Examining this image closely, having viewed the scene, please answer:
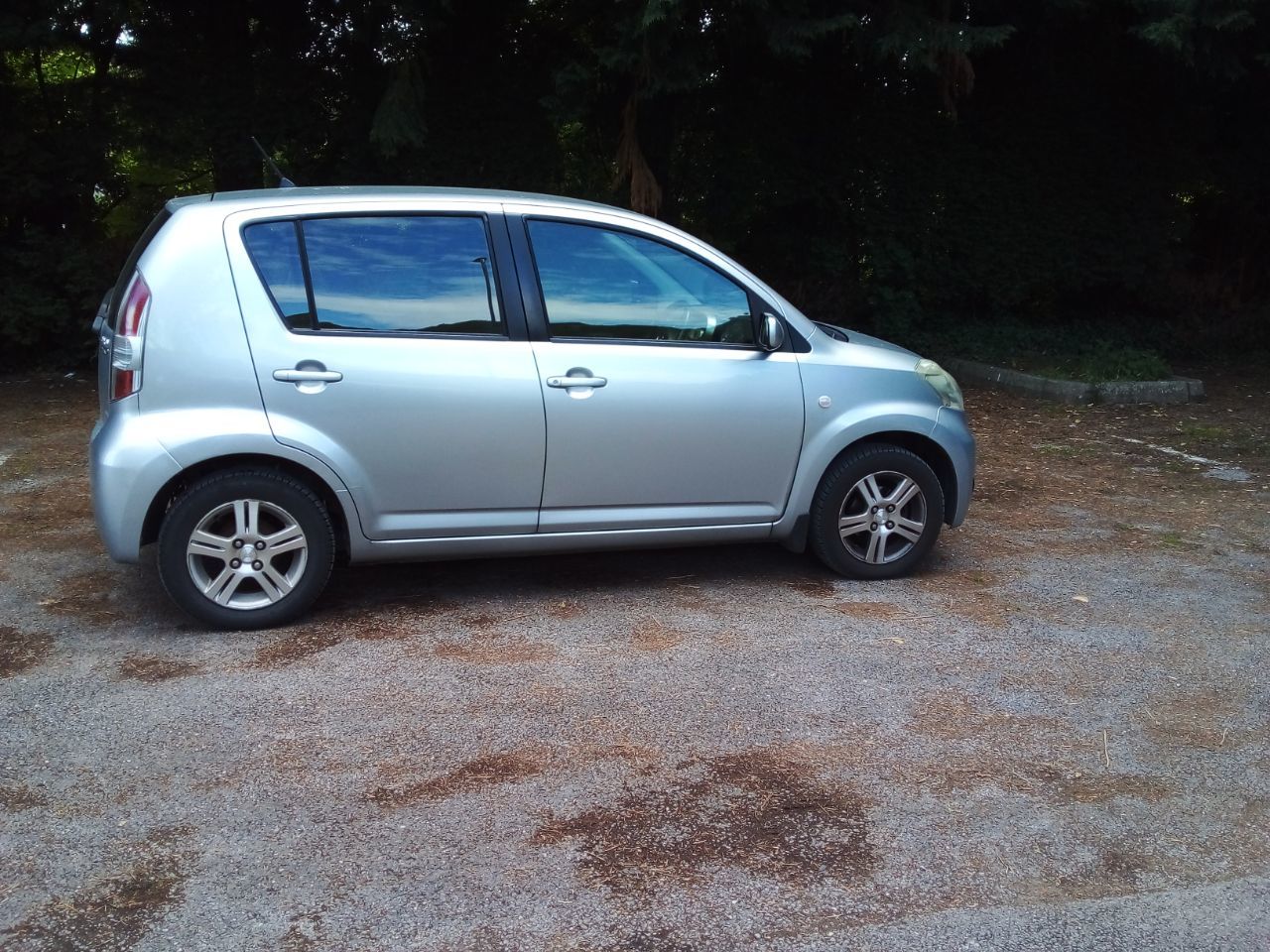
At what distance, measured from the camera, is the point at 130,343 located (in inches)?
194

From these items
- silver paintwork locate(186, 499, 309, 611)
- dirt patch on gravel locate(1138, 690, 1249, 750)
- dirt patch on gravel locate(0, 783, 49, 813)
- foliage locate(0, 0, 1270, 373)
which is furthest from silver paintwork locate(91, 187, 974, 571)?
foliage locate(0, 0, 1270, 373)

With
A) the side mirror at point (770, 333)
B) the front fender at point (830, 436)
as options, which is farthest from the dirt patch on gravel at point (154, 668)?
the side mirror at point (770, 333)

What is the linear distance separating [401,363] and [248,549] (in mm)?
994

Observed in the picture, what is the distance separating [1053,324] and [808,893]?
11992 millimetres

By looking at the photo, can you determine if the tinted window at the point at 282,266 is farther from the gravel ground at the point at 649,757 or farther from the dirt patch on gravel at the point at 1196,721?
the dirt patch on gravel at the point at 1196,721

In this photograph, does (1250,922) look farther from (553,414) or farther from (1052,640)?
(553,414)

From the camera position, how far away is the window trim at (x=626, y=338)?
5402mm

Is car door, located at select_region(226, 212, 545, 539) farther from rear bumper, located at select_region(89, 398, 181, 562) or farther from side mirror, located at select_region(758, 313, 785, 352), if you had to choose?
side mirror, located at select_region(758, 313, 785, 352)

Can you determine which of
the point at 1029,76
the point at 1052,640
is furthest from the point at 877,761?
the point at 1029,76

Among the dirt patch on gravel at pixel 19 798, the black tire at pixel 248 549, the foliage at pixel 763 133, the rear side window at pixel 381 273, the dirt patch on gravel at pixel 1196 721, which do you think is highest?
the foliage at pixel 763 133

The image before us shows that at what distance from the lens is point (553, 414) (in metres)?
5.32

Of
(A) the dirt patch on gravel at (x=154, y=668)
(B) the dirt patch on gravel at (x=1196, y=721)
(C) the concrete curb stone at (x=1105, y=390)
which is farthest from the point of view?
(C) the concrete curb stone at (x=1105, y=390)

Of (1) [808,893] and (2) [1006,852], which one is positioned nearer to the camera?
(1) [808,893]

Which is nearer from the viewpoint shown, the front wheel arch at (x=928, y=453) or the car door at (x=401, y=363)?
the car door at (x=401, y=363)
